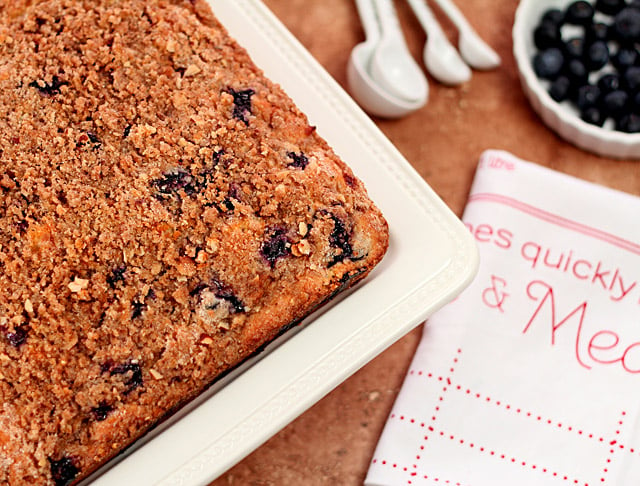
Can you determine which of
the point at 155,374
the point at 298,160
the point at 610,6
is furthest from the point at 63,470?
the point at 610,6

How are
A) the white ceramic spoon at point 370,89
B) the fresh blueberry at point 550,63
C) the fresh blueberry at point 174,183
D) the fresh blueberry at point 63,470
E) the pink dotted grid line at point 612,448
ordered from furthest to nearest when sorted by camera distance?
1. the fresh blueberry at point 550,63
2. the white ceramic spoon at point 370,89
3. the pink dotted grid line at point 612,448
4. the fresh blueberry at point 174,183
5. the fresh blueberry at point 63,470

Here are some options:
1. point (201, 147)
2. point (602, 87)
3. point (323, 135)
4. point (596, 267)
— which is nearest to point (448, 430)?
point (596, 267)

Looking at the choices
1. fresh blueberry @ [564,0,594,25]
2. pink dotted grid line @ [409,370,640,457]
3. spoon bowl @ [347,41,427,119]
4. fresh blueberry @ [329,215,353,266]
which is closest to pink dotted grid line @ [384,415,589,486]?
pink dotted grid line @ [409,370,640,457]

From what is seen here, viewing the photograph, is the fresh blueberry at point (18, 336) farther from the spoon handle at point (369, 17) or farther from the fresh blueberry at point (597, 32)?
the fresh blueberry at point (597, 32)

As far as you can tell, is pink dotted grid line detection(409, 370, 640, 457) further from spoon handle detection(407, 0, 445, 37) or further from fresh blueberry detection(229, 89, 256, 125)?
spoon handle detection(407, 0, 445, 37)

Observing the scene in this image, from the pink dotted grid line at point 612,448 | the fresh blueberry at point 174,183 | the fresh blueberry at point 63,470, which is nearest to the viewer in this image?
the fresh blueberry at point 63,470

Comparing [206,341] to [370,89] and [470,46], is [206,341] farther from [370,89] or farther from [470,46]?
[470,46]

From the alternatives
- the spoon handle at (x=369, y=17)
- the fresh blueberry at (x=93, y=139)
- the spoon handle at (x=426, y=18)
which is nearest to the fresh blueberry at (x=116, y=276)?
the fresh blueberry at (x=93, y=139)
